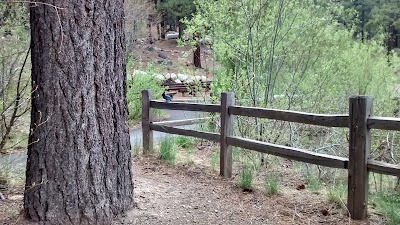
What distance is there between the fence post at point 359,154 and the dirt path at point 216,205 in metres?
0.18

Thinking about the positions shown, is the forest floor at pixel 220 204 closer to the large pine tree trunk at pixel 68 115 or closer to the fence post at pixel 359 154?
the fence post at pixel 359 154

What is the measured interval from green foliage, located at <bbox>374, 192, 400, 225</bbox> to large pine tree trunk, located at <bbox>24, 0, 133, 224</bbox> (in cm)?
262

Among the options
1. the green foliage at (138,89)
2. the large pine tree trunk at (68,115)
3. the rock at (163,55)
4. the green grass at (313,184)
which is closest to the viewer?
the large pine tree trunk at (68,115)

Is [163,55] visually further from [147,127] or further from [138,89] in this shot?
[147,127]

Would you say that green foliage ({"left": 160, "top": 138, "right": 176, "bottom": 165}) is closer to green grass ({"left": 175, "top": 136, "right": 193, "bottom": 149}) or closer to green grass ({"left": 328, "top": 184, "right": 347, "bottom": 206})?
green grass ({"left": 175, "top": 136, "right": 193, "bottom": 149})

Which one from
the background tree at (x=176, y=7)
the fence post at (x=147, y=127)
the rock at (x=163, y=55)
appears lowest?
the fence post at (x=147, y=127)

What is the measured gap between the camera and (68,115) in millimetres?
3932

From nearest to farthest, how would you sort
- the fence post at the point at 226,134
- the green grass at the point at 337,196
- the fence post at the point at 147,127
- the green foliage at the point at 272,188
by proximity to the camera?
the green grass at the point at 337,196 → the green foliage at the point at 272,188 → the fence post at the point at 226,134 → the fence post at the point at 147,127

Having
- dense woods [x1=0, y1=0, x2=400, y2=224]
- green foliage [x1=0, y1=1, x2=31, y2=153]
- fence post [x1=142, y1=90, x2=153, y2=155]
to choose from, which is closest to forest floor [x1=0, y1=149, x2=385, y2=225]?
dense woods [x1=0, y1=0, x2=400, y2=224]

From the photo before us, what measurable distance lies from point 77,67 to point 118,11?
28.1 inches

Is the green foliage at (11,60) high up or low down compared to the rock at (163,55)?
down

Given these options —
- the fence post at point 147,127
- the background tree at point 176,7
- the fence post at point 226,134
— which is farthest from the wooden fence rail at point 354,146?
the background tree at point 176,7

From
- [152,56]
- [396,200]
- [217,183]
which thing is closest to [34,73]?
[217,183]

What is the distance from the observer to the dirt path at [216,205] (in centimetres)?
445
